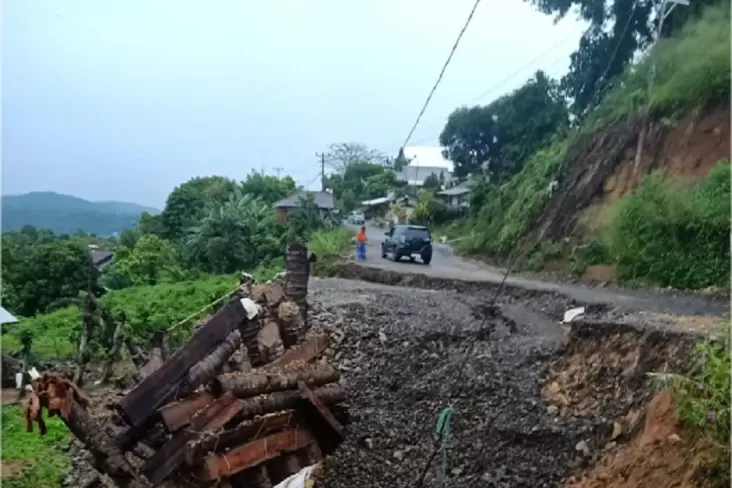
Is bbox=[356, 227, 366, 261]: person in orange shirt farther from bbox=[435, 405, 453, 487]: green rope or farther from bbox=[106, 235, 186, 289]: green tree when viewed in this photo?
bbox=[435, 405, 453, 487]: green rope

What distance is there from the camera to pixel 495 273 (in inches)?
741

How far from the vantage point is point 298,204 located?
20.8 m

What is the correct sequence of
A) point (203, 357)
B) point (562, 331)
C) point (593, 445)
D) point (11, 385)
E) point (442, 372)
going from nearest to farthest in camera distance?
point (203, 357) → point (593, 445) → point (442, 372) → point (562, 331) → point (11, 385)

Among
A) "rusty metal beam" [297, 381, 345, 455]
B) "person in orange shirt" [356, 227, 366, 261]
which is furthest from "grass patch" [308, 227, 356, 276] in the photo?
"rusty metal beam" [297, 381, 345, 455]

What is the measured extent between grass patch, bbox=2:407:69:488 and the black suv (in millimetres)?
11722

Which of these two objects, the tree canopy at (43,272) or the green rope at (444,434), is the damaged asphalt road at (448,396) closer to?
the green rope at (444,434)

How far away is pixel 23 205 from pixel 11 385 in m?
11.8

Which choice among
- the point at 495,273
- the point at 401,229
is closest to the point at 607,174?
the point at 495,273

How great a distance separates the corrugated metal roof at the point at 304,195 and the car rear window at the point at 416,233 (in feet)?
11.5

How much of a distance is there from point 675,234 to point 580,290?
2.31 meters

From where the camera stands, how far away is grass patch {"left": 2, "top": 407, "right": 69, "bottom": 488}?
349 inches

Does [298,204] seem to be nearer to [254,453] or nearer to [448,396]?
[448,396]

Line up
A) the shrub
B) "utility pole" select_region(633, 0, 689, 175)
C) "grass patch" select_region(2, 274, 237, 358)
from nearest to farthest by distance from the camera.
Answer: the shrub, "grass patch" select_region(2, 274, 237, 358), "utility pole" select_region(633, 0, 689, 175)

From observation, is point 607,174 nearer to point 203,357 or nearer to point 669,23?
point 669,23
